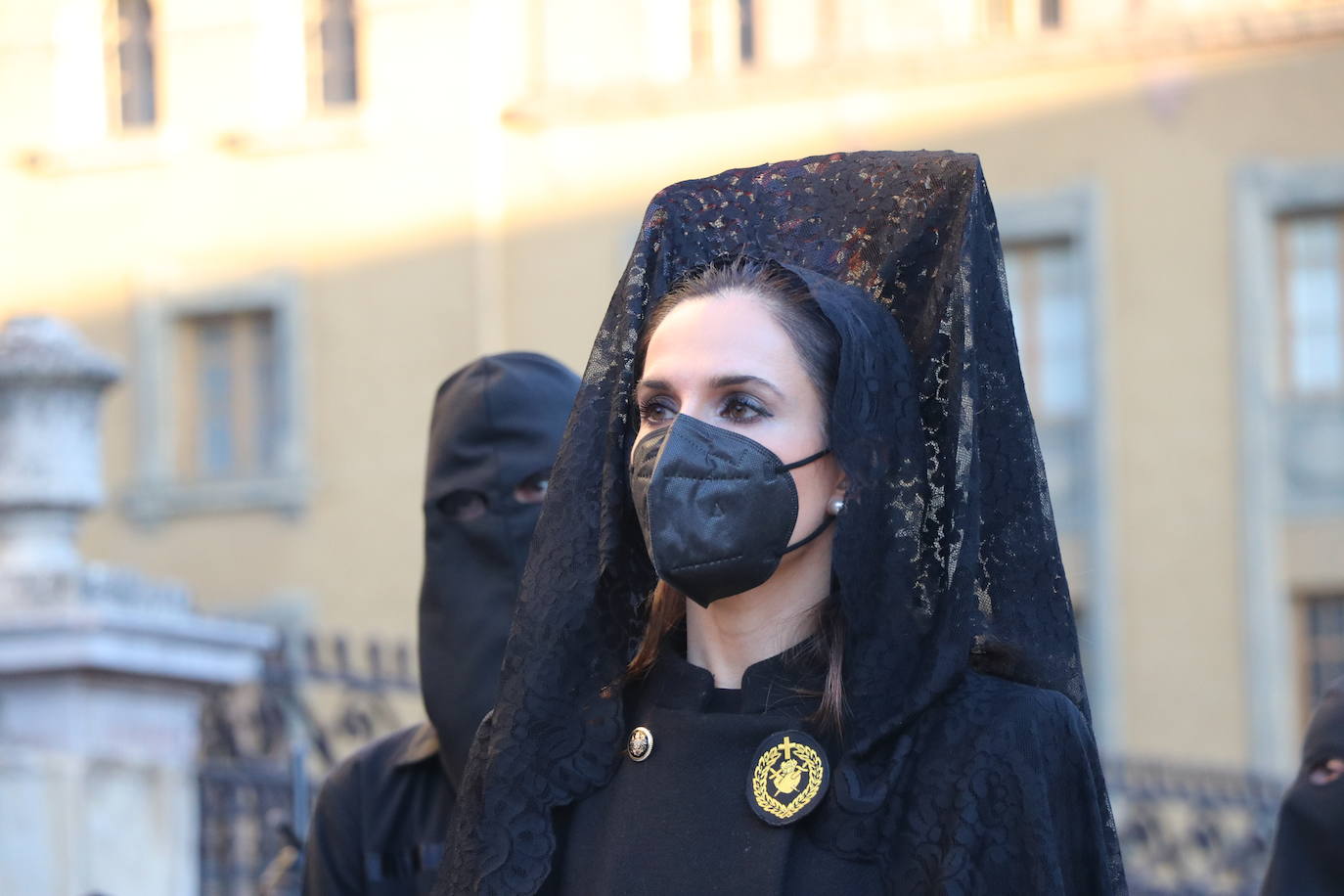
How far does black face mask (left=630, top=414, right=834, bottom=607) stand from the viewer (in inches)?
109

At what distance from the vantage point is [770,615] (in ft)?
9.47

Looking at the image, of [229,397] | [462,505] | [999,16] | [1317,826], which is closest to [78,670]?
[462,505]

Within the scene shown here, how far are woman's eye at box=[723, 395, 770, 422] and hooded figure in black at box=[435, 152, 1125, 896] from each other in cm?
6

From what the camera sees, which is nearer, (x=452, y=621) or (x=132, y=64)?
(x=452, y=621)

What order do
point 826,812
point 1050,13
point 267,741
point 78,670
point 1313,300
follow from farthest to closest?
point 1050,13 → point 1313,300 → point 267,741 → point 78,670 → point 826,812

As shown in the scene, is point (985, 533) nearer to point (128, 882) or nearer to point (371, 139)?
point (128, 882)

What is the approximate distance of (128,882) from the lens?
5.93 m

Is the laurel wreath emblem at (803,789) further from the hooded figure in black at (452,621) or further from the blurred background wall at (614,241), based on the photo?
the blurred background wall at (614,241)

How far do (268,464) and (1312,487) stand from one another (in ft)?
31.8

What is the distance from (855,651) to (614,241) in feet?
58.3

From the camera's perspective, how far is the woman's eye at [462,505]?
4.11 meters

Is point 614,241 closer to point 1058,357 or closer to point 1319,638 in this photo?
point 1058,357

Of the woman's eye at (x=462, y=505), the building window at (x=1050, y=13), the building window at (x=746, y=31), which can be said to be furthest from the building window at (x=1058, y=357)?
the woman's eye at (x=462, y=505)

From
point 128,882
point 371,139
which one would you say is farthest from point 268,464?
point 128,882
